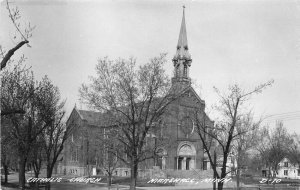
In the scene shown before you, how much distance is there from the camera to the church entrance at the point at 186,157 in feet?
A: 186

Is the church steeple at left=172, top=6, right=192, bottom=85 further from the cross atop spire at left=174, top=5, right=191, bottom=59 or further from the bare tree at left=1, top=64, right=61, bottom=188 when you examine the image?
the bare tree at left=1, top=64, right=61, bottom=188

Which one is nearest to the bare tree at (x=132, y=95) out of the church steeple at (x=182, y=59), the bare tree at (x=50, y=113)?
the bare tree at (x=50, y=113)

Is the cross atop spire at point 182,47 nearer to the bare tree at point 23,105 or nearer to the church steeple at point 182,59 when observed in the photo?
the church steeple at point 182,59

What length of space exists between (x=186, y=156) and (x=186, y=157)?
0.22 m

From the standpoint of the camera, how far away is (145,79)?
2341 cm

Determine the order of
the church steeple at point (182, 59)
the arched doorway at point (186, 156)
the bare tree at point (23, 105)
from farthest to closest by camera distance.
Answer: the arched doorway at point (186, 156) → the church steeple at point (182, 59) → the bare tree at point (23, 105)

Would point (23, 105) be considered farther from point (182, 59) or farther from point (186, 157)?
point (186, 157)

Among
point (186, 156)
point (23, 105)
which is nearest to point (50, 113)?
point (23, 105)

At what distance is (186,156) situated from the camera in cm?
5725

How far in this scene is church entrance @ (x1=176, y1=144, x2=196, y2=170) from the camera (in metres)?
56.7

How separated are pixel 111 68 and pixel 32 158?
899 centimetres

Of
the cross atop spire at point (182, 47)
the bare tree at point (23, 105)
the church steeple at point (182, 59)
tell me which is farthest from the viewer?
the cross atop spire at point (182, 47)

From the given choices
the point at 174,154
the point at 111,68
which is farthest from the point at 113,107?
the point at 174,154

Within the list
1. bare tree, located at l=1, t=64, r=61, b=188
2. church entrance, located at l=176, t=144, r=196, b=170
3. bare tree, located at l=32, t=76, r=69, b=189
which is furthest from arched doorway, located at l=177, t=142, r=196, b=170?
bare tree, located at l=1, t=64, r=61, b=188
